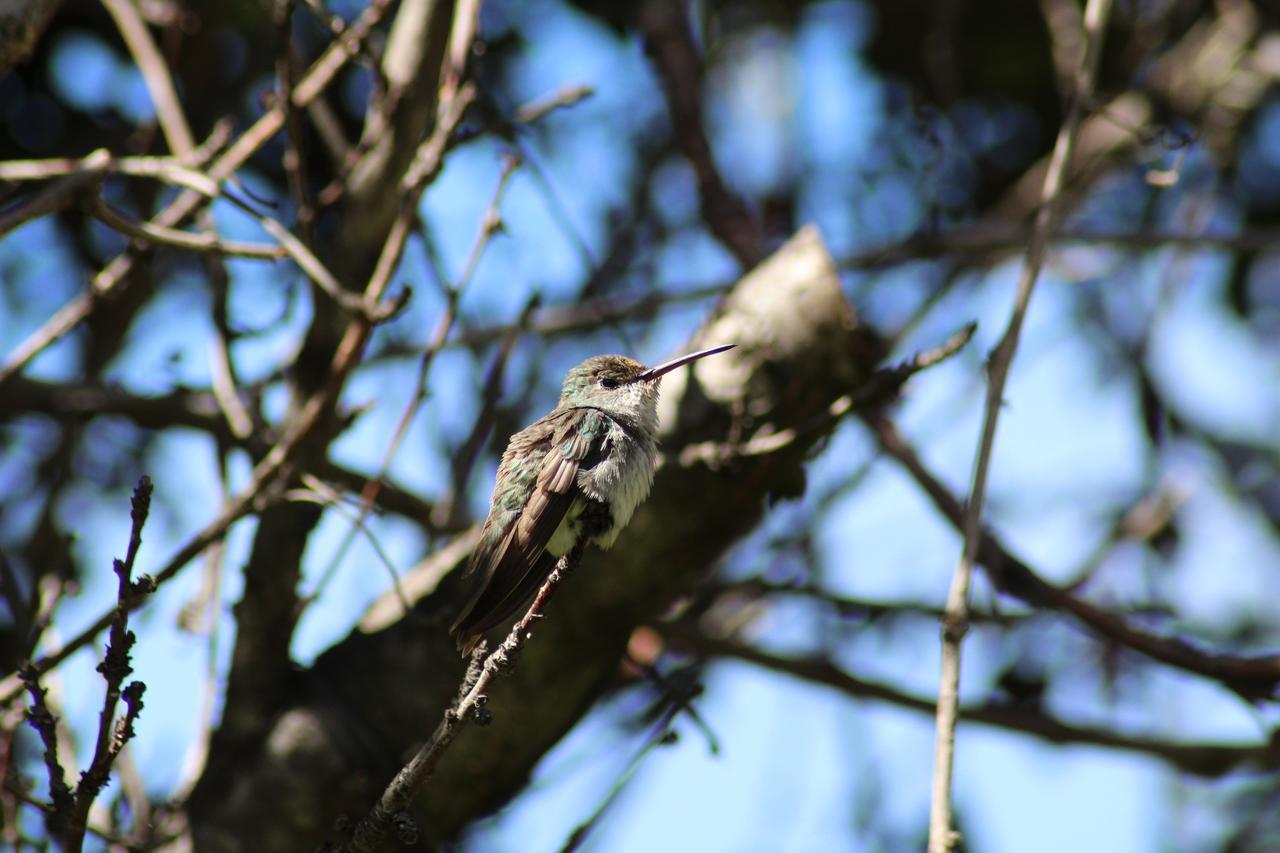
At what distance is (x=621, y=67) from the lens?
6.48m

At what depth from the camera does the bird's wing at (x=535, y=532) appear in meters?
2.72

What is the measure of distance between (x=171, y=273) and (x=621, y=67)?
2615mm

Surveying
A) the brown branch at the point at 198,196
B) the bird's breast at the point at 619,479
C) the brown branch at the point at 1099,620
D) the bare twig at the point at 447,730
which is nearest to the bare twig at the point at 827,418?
the bird's breast at the point at 619,479

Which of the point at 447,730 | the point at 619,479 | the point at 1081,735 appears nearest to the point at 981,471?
the point at 619,479

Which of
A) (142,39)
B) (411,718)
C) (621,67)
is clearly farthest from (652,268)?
(411,718)

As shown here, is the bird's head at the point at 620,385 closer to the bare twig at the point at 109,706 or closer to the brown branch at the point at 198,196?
the brown branch at the point at 198,196

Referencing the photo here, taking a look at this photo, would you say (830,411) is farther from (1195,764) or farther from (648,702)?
(1195,764)

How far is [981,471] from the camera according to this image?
292cm

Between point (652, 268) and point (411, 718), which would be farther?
point (652, 268)

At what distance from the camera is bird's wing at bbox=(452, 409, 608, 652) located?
8.94ft

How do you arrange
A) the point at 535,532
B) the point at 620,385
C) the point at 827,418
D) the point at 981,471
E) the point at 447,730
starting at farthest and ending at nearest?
the point at 620,385 < the point at 827,418 < the point at 981,471 < the point at 535,532 < the point at 447,730

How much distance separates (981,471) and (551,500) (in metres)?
1.07

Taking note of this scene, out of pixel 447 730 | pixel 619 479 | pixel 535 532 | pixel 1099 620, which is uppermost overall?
pixel 1099 620

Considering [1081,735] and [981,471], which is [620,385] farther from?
[1081,735]
